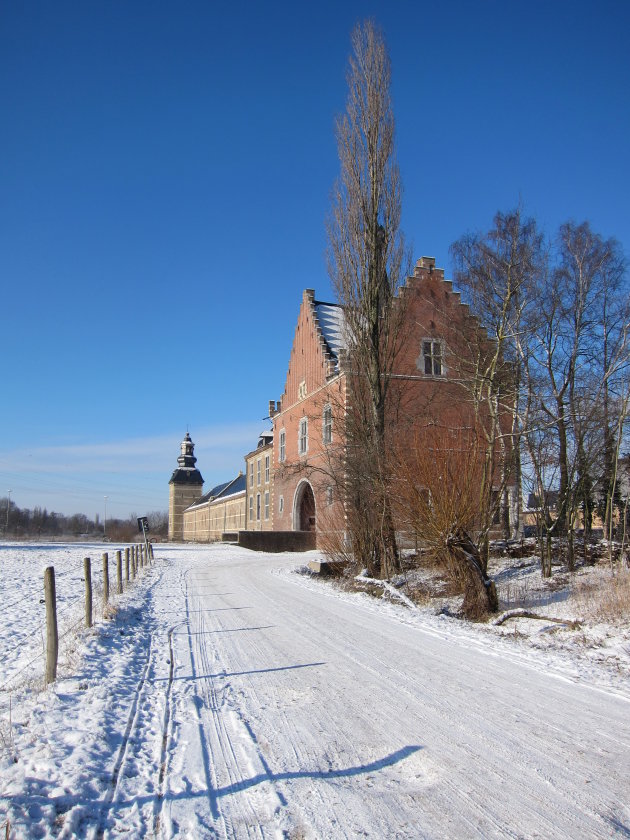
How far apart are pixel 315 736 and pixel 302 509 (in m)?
33.8

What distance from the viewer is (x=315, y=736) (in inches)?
188

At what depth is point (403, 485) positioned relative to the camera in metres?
12.4

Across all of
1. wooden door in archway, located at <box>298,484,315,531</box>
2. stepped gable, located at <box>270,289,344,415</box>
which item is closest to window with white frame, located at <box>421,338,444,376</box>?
stepped gable, located at <box>270,289,344,415</box>

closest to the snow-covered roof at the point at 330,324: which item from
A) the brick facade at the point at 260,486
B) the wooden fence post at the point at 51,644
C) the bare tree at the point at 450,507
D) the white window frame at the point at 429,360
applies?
the white window frame at the point at 429,360

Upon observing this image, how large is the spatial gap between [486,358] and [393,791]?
19.2m

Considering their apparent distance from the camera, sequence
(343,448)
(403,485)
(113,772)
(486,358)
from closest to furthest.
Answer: (113,772), (403,485), (343,448), (486,358)

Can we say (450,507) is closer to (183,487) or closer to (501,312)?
(501,312)

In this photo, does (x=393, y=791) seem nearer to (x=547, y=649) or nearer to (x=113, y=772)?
(x=113, y=772)

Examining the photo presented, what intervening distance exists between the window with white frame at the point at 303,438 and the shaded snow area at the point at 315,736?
2832cm

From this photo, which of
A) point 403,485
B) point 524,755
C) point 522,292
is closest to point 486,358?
point 522,292

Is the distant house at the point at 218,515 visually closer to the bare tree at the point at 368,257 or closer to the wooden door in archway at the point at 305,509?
the wooden door in archway at the point at 305,509

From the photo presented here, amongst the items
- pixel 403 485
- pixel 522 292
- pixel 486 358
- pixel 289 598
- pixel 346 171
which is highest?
pixel 346 171

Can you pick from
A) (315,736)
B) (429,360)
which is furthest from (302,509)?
(315,736)

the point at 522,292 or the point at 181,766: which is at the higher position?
the point at 522,292
